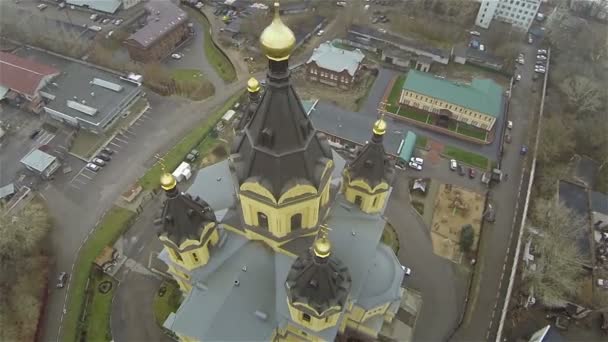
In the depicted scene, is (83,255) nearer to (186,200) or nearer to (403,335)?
(186,200)

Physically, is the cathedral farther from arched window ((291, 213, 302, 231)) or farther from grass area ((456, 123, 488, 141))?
grass area ((456, 123, 488, 141))

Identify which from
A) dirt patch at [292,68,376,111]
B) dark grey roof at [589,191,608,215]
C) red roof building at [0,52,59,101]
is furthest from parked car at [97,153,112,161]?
dark grey roof at [589,191,608,215]

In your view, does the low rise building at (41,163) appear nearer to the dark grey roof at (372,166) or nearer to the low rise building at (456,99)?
the dark grey roof at (372,166)

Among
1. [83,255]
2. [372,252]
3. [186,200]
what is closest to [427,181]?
[372,252]

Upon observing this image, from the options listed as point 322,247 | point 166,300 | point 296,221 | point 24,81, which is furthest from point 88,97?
point 322,247

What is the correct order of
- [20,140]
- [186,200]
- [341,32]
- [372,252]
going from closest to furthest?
1. [186,200]
2. [372,252]
3. [20,140]
4. [341,32]

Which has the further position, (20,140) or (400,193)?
(20,140)

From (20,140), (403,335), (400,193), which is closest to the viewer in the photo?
(403,335)
